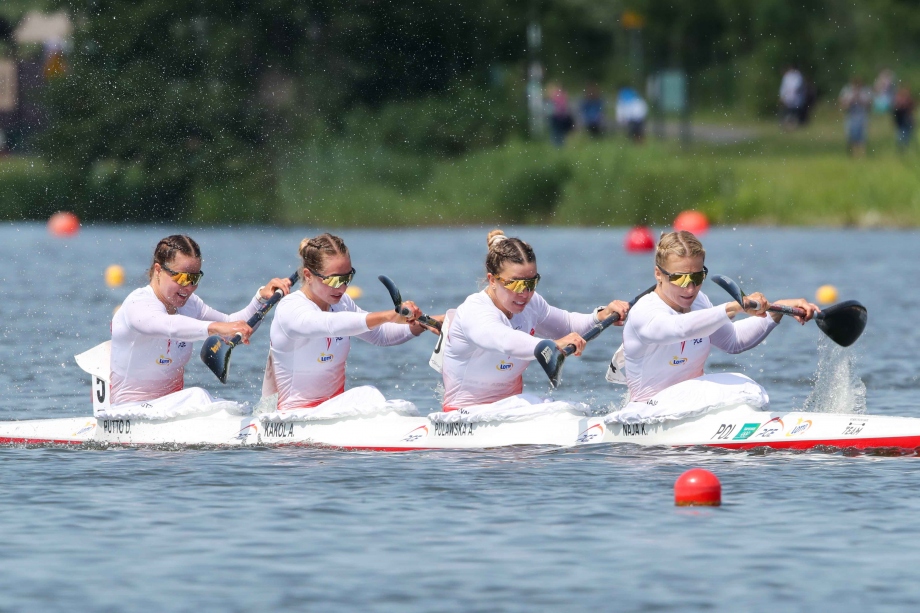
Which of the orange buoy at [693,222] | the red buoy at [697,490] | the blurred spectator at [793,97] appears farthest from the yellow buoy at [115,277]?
the blurred spectator at [793,97]

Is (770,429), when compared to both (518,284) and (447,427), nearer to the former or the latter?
(518,284)

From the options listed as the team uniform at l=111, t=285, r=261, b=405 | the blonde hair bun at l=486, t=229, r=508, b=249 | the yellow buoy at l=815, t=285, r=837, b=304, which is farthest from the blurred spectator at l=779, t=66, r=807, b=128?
the team uniform at l=111, t=285, r=261, b=405

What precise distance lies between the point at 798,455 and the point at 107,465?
14.5ft

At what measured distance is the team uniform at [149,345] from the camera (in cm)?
1132

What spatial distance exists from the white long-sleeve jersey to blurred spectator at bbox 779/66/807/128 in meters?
33.4

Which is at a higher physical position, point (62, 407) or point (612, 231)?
point (612, 231)

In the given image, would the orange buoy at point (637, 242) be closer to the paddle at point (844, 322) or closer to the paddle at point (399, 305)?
the paddle at point (844, 322)

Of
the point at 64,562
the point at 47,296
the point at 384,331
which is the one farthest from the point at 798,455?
the point at 47,296

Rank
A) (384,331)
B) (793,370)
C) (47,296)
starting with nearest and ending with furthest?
(384,331)
(793,370)
(47,296)

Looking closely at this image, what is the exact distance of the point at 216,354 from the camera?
11.5 metres

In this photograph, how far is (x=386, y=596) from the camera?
7.71 m

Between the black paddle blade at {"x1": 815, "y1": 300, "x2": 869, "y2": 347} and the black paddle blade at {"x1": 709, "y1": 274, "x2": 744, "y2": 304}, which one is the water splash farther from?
the black paddle blade at {"x1": 709, "y1": 274, "x2": 744, "y2": 304}

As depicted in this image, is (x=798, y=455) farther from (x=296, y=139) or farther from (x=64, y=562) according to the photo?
(x=296, y=139)

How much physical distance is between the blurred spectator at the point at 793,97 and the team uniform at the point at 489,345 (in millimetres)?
33329
